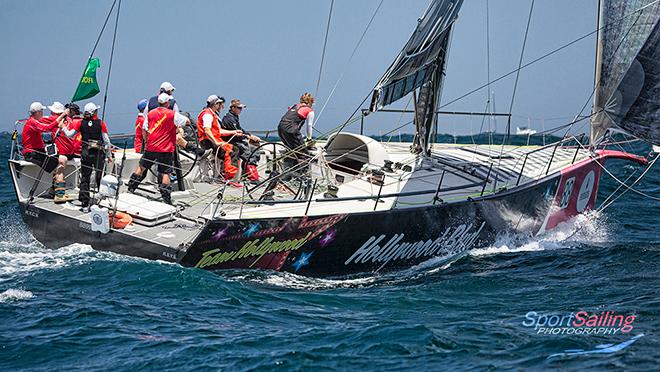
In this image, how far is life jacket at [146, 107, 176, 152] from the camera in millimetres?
9031

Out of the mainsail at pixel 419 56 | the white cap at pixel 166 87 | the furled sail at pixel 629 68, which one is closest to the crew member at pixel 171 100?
the white cap at pixel 166 87

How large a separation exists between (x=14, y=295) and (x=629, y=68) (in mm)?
7960

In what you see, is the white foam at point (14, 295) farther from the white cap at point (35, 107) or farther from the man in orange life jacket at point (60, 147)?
the white cap at point (35, 107)

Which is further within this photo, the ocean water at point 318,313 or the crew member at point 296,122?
the crew member at point 296,122

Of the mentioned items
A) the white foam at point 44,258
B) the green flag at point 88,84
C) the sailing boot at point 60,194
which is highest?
the green flag at point 88,84

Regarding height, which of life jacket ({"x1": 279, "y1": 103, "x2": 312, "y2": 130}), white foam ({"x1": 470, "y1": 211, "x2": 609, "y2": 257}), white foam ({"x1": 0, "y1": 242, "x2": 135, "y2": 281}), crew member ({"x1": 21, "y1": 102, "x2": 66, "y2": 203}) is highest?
life jacket ({"x1": 279, "y1": 103, "x2": 312, "y2": 130})

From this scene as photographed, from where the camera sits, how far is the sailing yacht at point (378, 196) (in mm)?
7984

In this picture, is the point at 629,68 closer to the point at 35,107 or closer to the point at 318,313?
the point at 318,313

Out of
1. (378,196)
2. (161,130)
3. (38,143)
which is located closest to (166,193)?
(161,130)

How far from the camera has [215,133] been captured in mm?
10484

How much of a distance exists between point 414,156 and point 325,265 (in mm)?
3316

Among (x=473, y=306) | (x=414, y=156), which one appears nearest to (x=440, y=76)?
(x=414, y=156)

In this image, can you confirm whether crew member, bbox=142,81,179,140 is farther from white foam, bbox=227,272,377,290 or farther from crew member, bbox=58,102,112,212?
white foam, bbox=227,272,377,290

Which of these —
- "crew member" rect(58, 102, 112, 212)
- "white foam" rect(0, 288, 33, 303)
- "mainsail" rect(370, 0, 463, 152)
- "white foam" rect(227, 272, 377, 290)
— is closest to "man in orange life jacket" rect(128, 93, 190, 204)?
"crew member" rect(58, 102, 112, 212)
